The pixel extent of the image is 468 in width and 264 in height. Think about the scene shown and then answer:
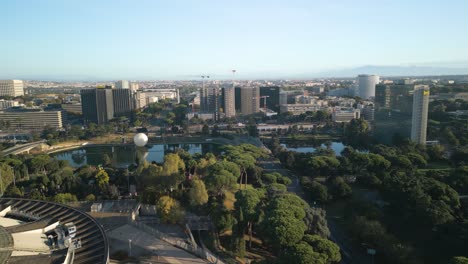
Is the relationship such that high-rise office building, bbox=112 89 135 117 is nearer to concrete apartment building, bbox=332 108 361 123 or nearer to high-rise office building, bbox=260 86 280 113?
high-rise office building, bbox=260 86 280 113

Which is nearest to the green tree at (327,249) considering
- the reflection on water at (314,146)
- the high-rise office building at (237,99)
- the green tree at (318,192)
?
the green tree at (318,192)

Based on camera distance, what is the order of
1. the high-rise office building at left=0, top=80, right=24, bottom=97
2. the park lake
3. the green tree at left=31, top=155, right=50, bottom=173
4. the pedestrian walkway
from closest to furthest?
the pedestrian walkway < the green tree at left=31, top=155, right=50, bottom=173 < the park lake < the high-rise office building at left=0, top=80, right=24, bottom=97

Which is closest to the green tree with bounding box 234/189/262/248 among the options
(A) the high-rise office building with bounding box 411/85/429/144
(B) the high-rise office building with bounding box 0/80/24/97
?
(A) the high-rise office building with bounding box 411/85/429/144

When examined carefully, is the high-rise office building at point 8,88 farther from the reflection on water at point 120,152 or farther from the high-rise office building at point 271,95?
the high-rise office building at point 271,95

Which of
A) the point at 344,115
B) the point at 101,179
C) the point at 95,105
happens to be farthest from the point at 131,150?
the point at 344,115

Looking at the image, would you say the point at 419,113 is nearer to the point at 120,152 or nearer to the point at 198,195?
the point at 198,195

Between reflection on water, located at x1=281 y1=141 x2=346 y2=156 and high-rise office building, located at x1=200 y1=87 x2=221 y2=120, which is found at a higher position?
high-rise office building, located at x1=200 y1=87 x2=221 y2=120

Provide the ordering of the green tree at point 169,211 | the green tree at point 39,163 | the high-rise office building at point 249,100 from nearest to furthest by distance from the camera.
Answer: the green tree at point 169,211
the green tree at point 39,163
the high-rise office building at point 249,100

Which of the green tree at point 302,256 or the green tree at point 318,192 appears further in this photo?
the green tree at point 318,192
